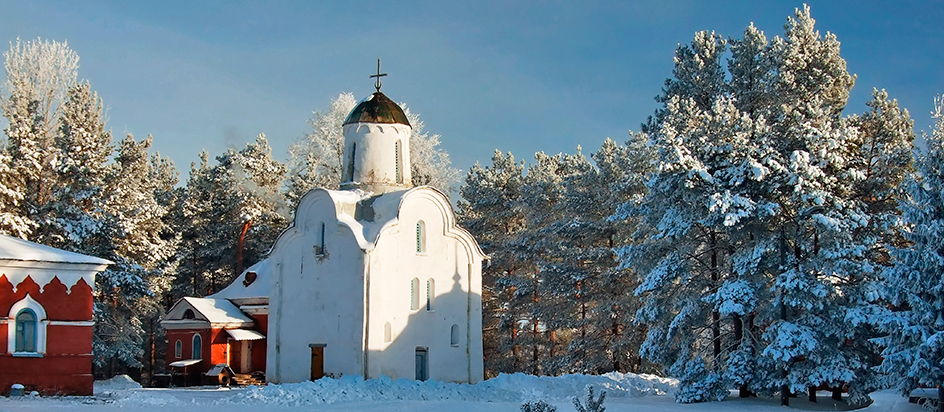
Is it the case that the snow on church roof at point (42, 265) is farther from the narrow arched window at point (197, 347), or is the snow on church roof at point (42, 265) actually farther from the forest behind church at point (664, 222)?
the narrow arched window at point (197, 347)

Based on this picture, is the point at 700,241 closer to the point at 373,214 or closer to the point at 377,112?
the point at 373,214

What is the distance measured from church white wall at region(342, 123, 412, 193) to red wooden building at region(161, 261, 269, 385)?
742 centimetres

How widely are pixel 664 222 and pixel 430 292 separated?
344 inches

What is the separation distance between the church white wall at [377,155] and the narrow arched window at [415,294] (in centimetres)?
342

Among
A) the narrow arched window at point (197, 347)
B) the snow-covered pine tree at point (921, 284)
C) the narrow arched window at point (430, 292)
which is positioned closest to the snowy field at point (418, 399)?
the snow-covered pine tree at point (921, 284)

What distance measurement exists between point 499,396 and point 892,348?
407 inches

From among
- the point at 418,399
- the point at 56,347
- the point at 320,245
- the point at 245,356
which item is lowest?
the point at 418,399

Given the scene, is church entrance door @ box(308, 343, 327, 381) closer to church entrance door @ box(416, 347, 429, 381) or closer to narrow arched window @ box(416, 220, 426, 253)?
church entrance door @ box(416, 347, 429, 381)

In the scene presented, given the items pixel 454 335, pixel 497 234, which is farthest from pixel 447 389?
pixel 497 234

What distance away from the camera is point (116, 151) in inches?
1425

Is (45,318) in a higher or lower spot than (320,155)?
lower

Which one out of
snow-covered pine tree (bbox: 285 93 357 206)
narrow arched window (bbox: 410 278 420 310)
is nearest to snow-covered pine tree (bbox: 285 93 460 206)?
snow-covered pine tree (bbox: 285 93 357 206)

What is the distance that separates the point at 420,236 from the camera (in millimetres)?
29578

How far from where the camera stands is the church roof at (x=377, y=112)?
31.1 meters
